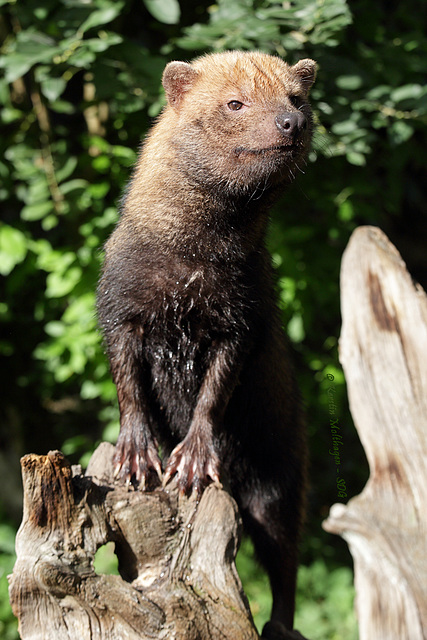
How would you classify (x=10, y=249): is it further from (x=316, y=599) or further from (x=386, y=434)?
(x=316, y=599)

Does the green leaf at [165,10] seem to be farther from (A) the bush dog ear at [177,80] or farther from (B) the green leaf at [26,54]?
(A) the bush dog ear at [177,80]

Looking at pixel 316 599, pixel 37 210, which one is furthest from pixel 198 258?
pixel 316 599

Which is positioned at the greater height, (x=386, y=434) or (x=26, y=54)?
(x=26, y=54)

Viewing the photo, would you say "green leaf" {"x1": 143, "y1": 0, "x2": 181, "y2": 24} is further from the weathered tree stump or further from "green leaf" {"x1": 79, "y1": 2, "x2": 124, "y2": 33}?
the weathered tree stump

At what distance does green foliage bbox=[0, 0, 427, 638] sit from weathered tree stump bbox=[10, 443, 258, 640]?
6.27ft

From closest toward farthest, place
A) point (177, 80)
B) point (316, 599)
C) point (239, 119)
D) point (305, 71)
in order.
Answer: point (239, 119) < point (177, 80) < point (305, 71) < point (316, 599)

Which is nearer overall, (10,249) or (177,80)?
(177,80)

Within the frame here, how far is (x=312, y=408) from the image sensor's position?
18.2 ft

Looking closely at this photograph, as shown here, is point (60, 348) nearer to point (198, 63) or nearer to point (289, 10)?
point (198, 63)

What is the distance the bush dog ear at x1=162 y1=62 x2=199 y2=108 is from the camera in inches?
130

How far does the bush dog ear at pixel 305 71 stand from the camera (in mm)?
3461

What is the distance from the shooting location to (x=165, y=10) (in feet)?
13.1

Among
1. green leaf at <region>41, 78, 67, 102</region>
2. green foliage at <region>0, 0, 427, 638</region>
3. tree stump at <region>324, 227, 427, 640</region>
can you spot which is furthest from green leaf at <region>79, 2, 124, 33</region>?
tree stump at <region>324, 227, 427, 640</region>

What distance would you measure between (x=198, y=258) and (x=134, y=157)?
68.6 inches
